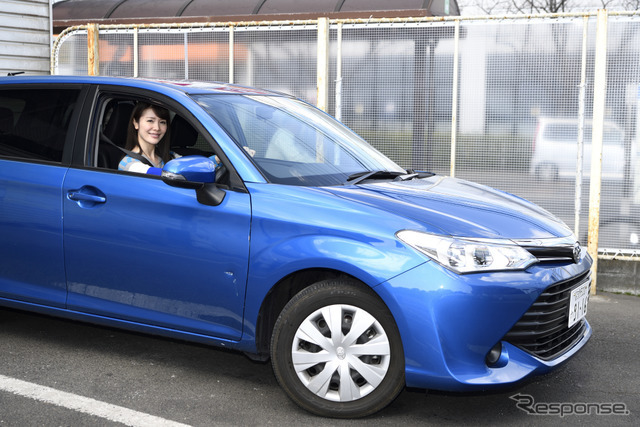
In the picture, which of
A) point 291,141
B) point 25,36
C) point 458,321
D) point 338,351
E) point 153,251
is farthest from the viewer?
point 25,36

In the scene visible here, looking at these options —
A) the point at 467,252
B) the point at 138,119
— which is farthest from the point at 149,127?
the point at 467,252

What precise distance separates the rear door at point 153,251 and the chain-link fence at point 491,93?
12.5ft

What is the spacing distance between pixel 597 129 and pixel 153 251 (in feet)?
15.2

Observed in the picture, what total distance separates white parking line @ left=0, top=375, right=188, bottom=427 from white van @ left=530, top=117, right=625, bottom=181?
475 cm

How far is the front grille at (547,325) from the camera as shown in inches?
138

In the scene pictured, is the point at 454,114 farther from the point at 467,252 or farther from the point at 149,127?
the point at 467,252

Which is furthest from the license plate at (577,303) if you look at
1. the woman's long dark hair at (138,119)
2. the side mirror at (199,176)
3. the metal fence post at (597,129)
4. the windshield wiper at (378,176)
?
the metal fence post at (597,129)

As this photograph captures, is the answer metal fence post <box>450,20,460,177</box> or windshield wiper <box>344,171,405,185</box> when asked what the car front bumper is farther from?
metal fence post <box>450,20,460,177</box>

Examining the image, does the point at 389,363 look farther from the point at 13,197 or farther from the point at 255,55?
the point at 255,55

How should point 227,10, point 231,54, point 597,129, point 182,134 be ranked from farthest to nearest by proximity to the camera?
point 227,10, point 231,54, point 597,129, point 182,134

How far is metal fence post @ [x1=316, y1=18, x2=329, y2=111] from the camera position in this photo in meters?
7.71

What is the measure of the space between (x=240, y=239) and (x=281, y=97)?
1509 millimetres

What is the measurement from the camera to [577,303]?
3.88m

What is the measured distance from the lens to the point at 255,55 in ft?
26.7
